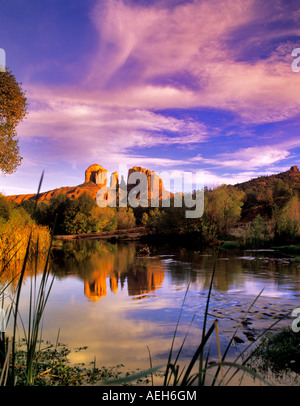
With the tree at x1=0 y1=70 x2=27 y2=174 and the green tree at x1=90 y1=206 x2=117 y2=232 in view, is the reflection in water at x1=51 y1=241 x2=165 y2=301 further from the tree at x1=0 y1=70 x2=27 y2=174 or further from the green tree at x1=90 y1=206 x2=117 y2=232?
the green tree at x1=90 y1=206 x2=117 y2=232

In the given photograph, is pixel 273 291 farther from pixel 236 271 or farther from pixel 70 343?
pixel 70 343

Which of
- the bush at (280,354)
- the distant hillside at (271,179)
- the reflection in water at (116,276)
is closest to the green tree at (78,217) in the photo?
the distant hillside at (271,179)

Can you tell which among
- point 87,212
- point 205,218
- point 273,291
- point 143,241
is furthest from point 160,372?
point 87,212

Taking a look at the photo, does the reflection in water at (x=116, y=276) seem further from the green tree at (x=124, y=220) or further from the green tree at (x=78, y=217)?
the green tree at (x=124, y=220)

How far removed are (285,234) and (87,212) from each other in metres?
26.7

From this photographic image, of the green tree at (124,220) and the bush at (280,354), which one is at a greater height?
the green tree at (124,220)

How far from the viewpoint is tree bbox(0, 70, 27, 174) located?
12.6 metres

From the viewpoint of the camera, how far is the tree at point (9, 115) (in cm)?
1259

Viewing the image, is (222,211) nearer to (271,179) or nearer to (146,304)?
(146,304)

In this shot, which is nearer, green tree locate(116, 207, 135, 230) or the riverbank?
the riverbank

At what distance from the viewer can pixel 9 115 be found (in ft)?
42.5

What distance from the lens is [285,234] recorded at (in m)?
15.4

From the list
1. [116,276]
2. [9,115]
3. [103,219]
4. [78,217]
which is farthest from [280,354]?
[103,219]

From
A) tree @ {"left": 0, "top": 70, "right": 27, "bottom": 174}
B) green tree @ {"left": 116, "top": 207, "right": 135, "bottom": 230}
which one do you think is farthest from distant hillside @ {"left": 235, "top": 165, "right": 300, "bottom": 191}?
tree @ {"left": 0, "top": 70, "right": 27, "bottom": 174}
